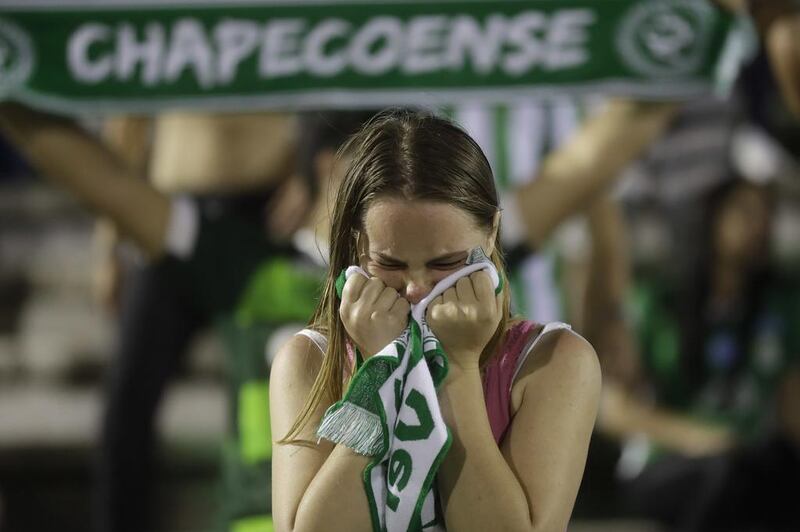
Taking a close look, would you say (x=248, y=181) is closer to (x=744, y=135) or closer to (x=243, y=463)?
(x=243, y=463)

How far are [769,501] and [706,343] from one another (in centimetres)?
54

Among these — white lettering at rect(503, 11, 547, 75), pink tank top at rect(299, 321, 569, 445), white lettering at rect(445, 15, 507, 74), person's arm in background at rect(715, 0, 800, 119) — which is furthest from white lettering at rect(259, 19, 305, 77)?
pink tank top at rect(299, 321, 569, 445)

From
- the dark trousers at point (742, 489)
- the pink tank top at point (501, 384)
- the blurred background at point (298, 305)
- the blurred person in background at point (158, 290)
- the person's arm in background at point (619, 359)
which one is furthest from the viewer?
the person's arm in background at point (619, 359)

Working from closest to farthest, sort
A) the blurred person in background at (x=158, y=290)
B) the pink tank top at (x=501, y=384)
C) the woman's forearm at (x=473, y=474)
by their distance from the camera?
the woman's forearm at (x=473, y=474), the pink tank top at (x=501, y=384), the blurred person in background at (x=158, y=290)

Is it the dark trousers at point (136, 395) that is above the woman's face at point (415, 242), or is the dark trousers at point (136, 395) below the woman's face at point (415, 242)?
below

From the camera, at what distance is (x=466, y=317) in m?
1.48

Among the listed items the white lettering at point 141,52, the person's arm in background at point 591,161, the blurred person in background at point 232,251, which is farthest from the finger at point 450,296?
the white lettering at point 141,52

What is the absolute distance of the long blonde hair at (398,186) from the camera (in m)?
1.55

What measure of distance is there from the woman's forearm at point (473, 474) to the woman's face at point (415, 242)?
12cm

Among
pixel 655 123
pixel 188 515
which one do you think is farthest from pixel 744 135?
pixel 188 515

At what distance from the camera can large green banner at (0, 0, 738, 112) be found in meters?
3.29

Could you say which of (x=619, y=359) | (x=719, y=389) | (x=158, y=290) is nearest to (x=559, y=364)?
(x=158, y=290)

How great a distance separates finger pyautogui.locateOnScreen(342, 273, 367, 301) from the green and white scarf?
0.07m

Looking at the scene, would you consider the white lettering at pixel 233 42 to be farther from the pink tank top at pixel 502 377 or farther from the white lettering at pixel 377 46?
the pink tank top at pixel 502 377
